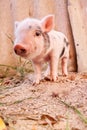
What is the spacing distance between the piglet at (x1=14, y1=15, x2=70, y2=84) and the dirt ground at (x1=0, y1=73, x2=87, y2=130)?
15cm

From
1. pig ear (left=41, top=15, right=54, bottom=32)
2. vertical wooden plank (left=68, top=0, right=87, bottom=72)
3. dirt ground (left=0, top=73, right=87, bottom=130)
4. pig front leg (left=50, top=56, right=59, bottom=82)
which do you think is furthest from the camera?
vertical wooden plank (left=68, top=0, right=87, bottom=72)

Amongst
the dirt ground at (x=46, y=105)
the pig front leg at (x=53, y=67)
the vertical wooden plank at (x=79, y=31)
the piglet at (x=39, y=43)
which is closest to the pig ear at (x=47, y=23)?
the piglet at (x=39, y=43)

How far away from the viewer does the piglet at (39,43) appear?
176 centimetres

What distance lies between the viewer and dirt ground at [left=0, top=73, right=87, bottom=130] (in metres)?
1.42

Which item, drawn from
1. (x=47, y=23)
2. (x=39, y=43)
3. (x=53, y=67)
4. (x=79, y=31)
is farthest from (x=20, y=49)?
(x=79, y=31)

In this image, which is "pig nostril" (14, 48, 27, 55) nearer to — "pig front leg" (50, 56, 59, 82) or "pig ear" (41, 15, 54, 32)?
"pig ear" (41, 15, 54, 32)

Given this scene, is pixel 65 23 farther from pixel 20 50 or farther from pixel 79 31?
pixel 20 50

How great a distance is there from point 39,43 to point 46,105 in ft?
1.31

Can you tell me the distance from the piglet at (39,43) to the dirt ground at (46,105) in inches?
6.0

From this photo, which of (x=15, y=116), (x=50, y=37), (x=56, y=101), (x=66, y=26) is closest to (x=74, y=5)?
(x=66, y=26)

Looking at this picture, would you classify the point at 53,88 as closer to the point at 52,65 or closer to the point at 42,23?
the point at 52,65

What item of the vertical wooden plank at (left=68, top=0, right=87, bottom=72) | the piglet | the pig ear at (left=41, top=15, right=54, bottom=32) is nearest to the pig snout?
the piglet

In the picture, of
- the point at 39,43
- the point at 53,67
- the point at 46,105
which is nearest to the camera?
the point at 46,105

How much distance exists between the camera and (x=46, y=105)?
5.39 ft
